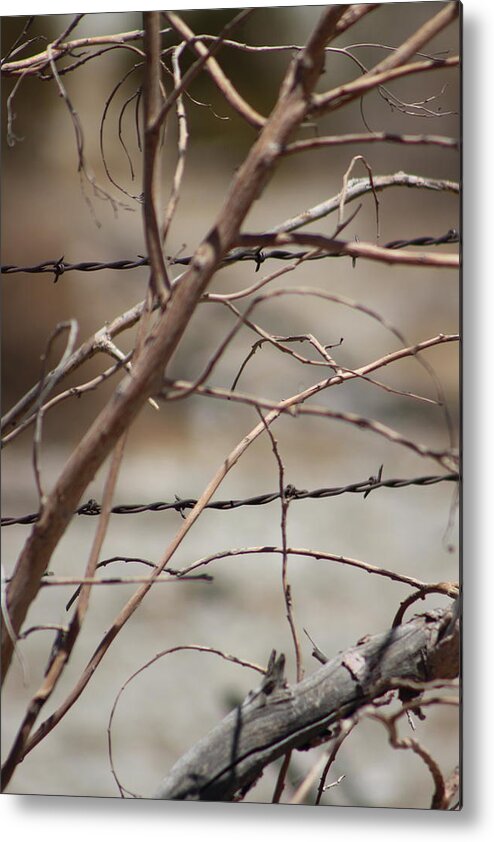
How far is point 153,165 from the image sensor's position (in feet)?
2.39

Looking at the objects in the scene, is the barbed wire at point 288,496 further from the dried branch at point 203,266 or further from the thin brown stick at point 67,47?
the thin brown stick at point 67,47

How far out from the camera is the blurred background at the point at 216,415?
3.99 feet

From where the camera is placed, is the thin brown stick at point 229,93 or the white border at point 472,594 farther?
the white border at point 472,594

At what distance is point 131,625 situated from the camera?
53.1 inches

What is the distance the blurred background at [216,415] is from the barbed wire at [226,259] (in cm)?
4

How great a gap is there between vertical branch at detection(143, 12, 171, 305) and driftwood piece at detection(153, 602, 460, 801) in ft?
1.22

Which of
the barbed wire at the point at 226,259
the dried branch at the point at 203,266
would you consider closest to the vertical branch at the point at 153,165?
the dried branch at the point at 203,266

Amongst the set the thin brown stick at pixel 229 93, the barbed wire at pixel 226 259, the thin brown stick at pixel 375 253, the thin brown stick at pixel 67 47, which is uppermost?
the thin brown stick at pixel 67 47

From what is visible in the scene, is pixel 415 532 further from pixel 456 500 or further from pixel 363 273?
pixel 363 273

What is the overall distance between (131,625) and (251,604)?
0.18 m

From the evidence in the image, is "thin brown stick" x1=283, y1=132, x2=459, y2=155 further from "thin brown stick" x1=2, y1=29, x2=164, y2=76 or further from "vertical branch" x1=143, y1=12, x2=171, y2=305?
"thin brown stick" x1=2, y1=29, x2=164, y2=76

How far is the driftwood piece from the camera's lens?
881 mm

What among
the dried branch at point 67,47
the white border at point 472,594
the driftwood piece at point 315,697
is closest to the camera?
the driftwood piece at point 315,697

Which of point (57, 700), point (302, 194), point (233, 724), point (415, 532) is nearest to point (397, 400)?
point (415, 532)
